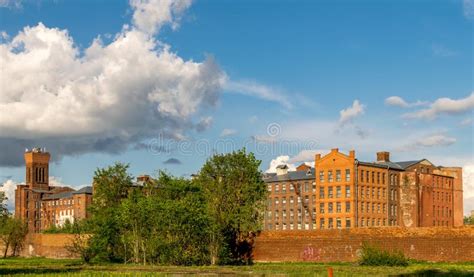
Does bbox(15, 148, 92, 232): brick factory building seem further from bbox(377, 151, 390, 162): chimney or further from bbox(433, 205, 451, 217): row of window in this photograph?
bbox(433, 205, 451, 217): row of window

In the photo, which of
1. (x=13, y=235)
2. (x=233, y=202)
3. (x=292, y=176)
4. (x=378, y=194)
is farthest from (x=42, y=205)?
(x=233, y=202)

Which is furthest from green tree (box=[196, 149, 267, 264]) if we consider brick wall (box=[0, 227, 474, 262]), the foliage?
the foliage

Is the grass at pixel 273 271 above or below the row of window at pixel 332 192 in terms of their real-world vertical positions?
below

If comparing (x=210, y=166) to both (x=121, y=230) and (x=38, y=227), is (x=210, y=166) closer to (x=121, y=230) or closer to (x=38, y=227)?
(x=121, y=230)

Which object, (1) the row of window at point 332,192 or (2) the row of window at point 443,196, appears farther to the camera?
(2) the row of window at point 443,196

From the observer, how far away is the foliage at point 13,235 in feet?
377

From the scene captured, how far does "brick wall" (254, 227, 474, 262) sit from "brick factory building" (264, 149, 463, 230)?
39.2 m

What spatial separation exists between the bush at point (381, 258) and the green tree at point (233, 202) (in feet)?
49.1

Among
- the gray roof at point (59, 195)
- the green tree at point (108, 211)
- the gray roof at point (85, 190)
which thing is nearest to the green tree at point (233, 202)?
the green tree at point (108, 211)

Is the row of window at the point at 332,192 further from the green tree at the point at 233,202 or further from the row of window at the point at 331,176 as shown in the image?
the green tree at the point at 233,202

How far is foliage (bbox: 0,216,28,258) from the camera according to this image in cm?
11481

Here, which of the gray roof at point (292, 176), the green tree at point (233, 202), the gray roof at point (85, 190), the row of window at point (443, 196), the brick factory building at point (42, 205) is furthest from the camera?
the brick factory building at point (42, 205)

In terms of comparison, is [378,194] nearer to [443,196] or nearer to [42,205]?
[443,196]

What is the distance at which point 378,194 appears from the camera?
119062 mm
